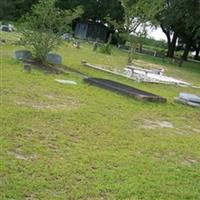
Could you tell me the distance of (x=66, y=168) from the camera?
528cm

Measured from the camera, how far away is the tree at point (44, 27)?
15.2 m

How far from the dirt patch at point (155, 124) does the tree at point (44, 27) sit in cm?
706

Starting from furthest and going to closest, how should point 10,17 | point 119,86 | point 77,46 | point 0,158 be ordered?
point 10,17
point 77,46
point 119,86
point 0,158

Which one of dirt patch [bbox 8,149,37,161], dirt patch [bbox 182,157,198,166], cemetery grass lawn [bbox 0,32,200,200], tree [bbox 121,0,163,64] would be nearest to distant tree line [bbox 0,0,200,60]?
tree [bbox 121,0,163,64]

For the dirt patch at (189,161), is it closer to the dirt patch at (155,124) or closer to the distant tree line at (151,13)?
the dirt patch at (155,124)

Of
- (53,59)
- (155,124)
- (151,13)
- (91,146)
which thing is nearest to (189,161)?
(91,146)

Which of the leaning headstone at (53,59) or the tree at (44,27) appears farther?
the leaning headstone at (53,59)

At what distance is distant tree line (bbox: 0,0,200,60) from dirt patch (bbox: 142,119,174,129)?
48.2ft

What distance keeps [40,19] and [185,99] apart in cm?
606

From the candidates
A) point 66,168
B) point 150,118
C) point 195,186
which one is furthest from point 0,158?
point 150,118

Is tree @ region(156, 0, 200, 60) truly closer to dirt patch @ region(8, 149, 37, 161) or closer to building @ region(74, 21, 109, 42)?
building @ region(74, 21, 109, 42)

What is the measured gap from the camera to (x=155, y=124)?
885cm

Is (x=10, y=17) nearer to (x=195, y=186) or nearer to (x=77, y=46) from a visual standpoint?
(x=77, y=46)

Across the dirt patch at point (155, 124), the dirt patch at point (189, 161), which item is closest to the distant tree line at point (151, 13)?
the dirt patch at point (155, 124)
